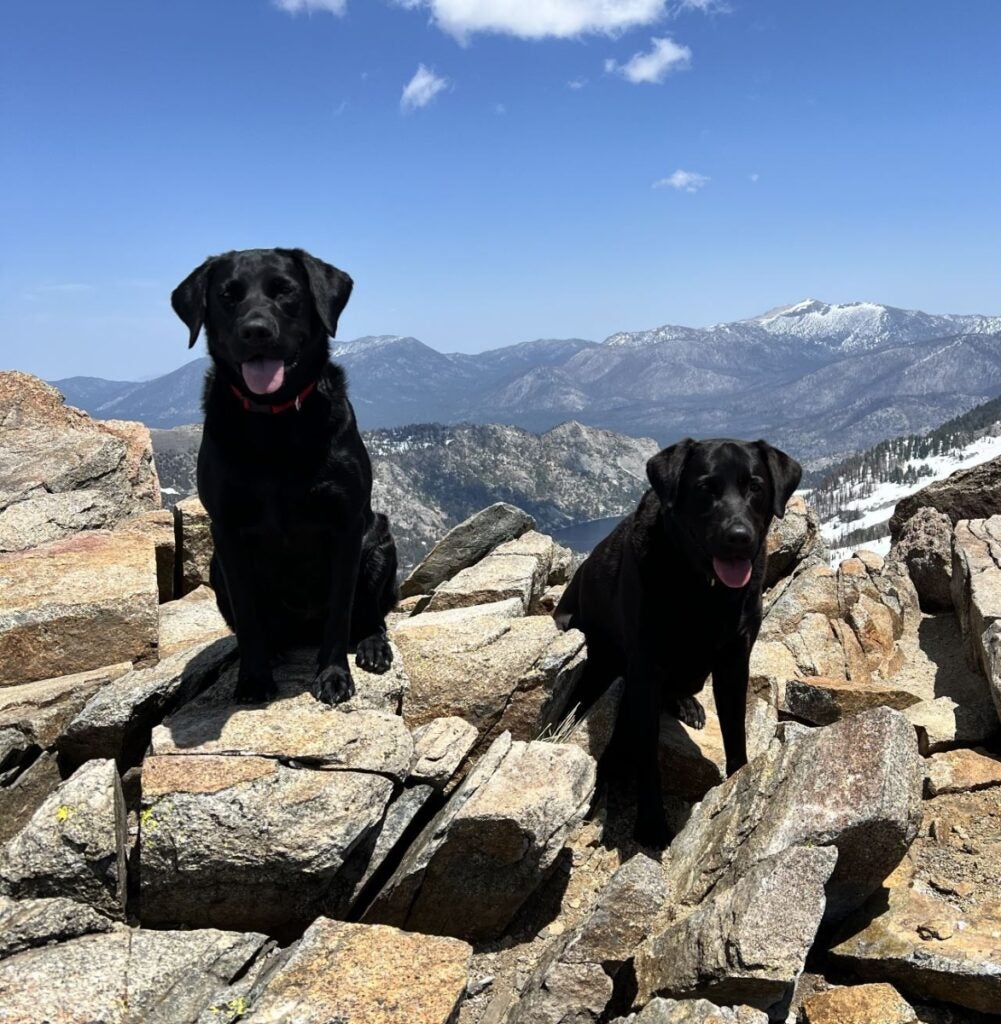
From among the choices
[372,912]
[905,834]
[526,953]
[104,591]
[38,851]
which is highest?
[104,591]

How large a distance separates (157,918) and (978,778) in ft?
19.8

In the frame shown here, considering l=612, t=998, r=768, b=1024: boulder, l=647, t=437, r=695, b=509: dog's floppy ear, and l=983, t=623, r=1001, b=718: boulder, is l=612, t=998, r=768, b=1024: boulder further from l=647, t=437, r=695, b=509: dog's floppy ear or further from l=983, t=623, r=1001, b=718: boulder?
l=983, t=623, r=1001, b=718: boulder

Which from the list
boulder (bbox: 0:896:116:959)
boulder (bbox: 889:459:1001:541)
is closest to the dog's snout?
boulder (bbox: 0:896:116:959)

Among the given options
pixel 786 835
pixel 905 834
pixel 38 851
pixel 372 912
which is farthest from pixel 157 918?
pixel 905 834

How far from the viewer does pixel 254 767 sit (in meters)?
5.03

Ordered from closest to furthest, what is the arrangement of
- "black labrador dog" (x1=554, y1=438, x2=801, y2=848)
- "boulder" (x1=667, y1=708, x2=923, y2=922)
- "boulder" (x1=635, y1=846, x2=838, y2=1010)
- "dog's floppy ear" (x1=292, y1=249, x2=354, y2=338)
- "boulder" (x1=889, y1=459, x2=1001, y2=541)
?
"boulder" (x1=635, y1=846, x2=838, y2=1010) → "boulder" (x1=667, y1=708, x2=923, y2=922) → "dog's floppy ear" (x1=292, y1=249, x2=354, y2=338) → "black labrador dog" (x1=554, y1=438, x2=801, y2=848) → "boulder" (x1=889, y1=459, x2=1001, y2=541)

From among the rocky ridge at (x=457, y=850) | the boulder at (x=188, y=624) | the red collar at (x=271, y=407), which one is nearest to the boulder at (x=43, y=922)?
the rocky ridge at (x=457, y=850)

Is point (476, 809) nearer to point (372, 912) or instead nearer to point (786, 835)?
point (372, 912)

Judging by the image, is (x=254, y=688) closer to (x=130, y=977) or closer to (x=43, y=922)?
(x=43, y=922)

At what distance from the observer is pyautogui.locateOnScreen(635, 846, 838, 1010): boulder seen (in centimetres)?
383

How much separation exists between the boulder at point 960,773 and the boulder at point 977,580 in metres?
1.19

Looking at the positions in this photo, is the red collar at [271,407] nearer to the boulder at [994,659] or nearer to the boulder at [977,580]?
the boulder at [994,659]

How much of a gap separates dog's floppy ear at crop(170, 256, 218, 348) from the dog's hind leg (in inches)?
81.9

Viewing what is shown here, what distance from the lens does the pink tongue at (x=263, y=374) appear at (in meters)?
5.25
